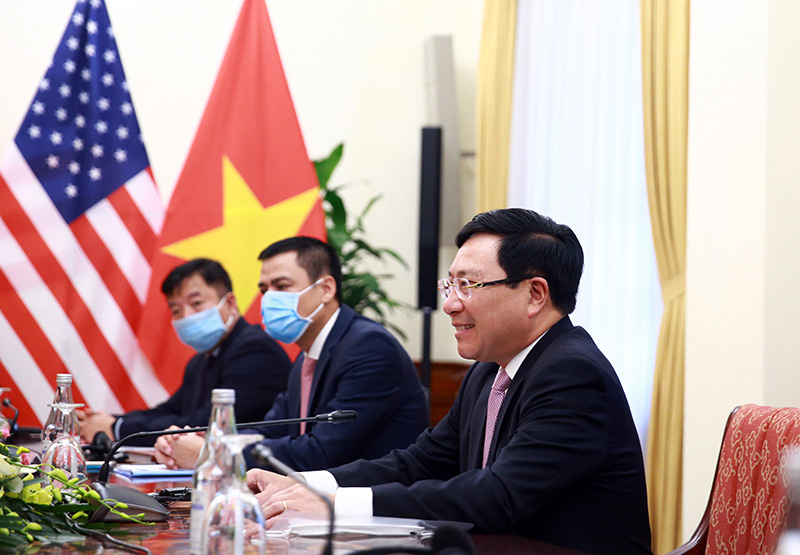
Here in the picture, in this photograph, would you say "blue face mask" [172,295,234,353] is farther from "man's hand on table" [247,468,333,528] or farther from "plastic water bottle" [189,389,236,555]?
"plastic water bottle" [189,389,236,555]

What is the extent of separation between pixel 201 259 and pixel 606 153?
1.78 metres

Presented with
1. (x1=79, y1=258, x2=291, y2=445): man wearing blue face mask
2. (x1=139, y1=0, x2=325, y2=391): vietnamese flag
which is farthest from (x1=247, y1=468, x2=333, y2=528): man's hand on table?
(x1=139, y1=0, x2=325, y2=391): vietnamese flag

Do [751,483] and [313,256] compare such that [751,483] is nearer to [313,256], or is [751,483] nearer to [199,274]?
[313,256]

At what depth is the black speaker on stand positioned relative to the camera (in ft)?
14.4

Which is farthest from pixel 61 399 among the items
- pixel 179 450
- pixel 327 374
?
pixel 327 374

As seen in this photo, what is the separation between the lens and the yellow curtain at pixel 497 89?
4305 millimetres

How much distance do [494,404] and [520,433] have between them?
231mm

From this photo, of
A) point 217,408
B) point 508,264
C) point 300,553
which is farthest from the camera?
point 508,264

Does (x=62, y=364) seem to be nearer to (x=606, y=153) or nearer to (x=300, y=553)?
(x=606, y=153)

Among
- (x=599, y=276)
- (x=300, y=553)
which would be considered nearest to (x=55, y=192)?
(x=599, y=276)

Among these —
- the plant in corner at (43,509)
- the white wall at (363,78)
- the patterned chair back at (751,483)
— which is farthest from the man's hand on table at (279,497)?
the white wall at (363,78)

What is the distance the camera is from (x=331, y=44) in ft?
16.0

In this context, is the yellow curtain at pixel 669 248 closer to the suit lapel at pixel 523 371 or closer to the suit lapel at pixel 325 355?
the suit lapel at pixel 325 355

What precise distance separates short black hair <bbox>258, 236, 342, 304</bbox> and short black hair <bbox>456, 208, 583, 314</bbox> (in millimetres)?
1270
